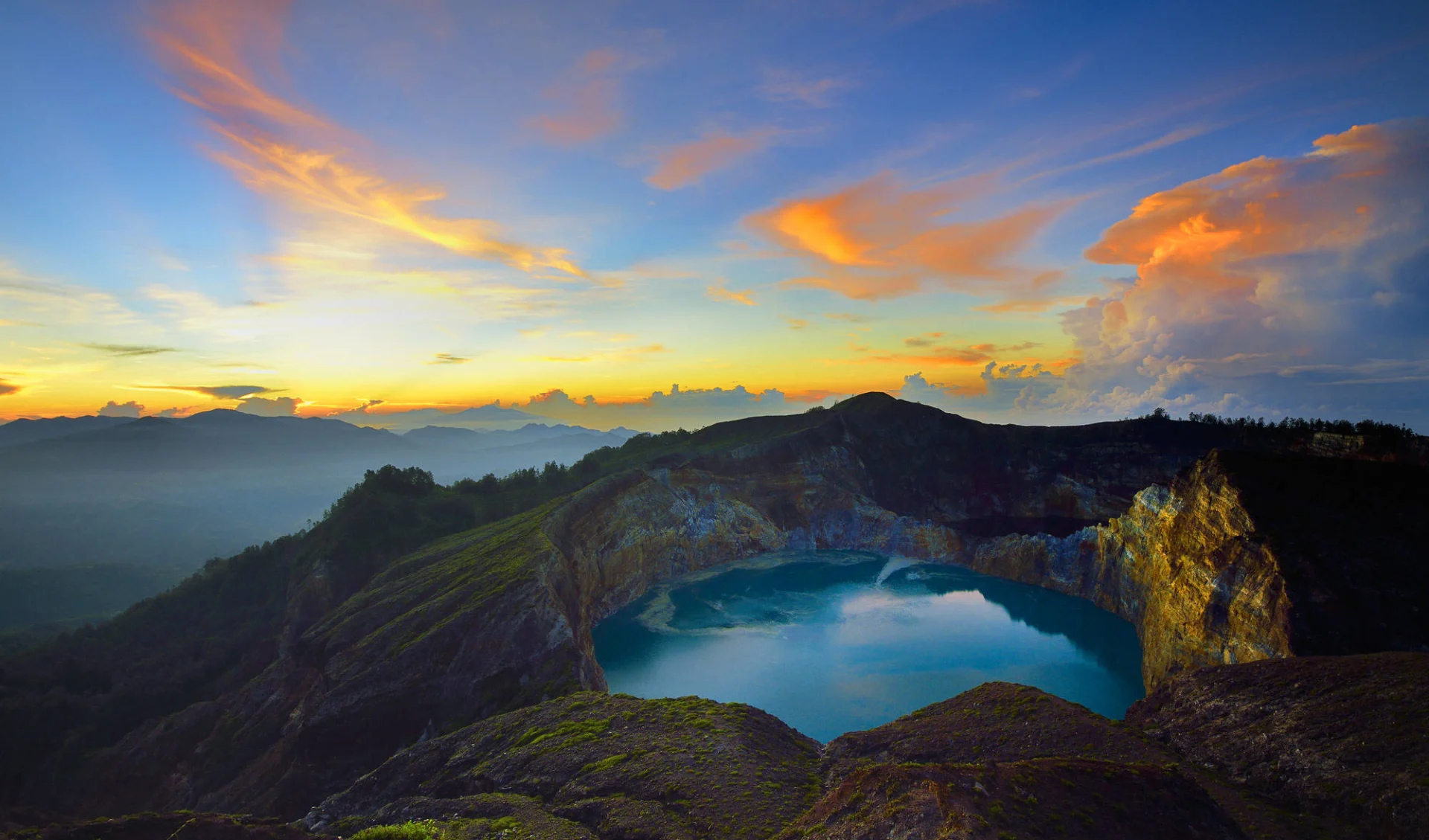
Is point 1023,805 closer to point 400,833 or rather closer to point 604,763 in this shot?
point 604,763

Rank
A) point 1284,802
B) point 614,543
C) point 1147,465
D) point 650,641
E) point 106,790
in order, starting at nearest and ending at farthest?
point 1284,802, point 106,790, point 650,641, point 614,543, point 1147,465

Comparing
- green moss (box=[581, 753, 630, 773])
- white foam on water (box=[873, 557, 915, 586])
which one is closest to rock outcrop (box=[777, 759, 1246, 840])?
green moss (box=[581, 753, 630, 773])

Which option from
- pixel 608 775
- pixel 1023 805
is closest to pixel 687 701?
pixel 608 775

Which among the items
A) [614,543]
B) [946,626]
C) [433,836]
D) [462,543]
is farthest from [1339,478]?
[462,543]

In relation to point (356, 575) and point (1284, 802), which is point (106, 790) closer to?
point (356, 575)

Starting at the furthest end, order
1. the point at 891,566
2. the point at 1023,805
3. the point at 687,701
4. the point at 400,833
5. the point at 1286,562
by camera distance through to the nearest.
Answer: the point at 891,566 < the point at 687,701 < the point at 1286,562 < the point at 400,833 < the point at 1023,805
